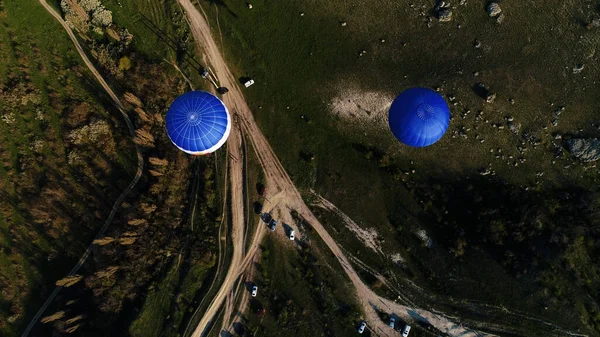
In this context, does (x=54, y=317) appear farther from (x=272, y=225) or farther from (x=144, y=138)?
(x=272, y=225)

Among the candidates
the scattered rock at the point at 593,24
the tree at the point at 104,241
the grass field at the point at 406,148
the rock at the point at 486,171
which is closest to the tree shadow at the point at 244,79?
the grass field at the point at 406,148

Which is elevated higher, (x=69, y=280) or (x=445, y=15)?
(x=445, y=15)

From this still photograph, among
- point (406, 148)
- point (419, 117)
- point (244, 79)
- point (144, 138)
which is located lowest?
point (144, 138)

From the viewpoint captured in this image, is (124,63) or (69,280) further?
(124,63)

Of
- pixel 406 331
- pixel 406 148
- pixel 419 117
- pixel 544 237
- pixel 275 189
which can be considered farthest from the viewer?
pixel 275 189

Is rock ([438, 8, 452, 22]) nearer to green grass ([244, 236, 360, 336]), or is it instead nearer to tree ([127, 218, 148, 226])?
green grass ([244, 236, 360, 336])

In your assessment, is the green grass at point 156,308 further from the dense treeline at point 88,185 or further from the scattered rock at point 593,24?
the scattered rock at point 593,24


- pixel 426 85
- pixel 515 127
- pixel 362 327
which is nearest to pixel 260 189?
pixel 362 327
